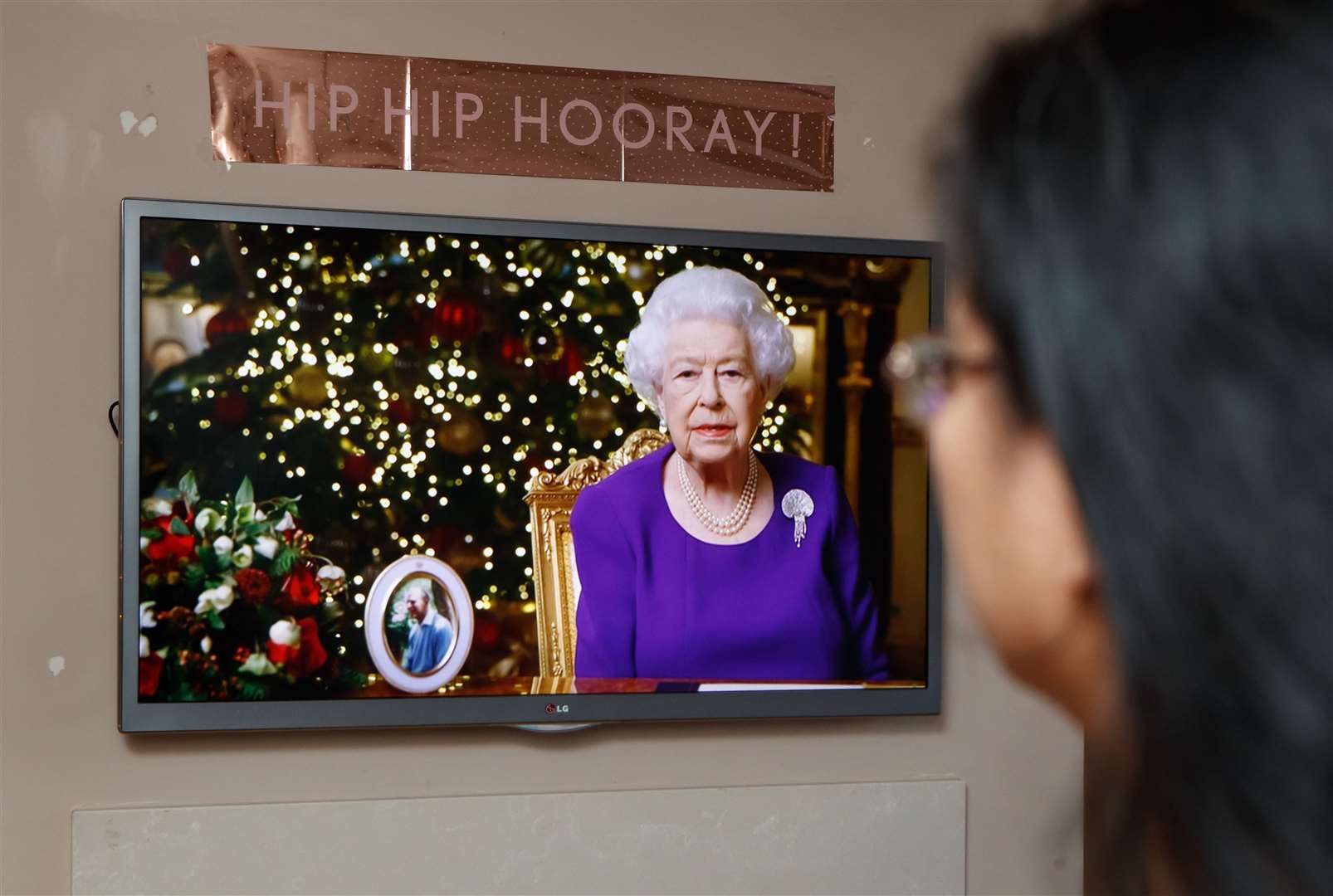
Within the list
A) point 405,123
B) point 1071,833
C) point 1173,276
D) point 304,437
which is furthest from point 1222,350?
point 405,123

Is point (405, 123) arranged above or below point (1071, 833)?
above

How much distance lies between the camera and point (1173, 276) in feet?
1.40

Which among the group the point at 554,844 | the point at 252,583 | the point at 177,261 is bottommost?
the point at 554,844

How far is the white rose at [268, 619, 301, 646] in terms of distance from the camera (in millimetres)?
2312

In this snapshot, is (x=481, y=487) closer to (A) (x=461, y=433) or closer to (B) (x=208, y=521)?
(A) (x=461, y=433)

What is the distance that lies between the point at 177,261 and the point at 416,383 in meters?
0.48

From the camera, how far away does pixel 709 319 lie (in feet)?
8.18

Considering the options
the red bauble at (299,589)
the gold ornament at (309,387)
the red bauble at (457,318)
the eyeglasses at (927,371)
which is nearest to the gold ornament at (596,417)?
the red bauble at (457,318)

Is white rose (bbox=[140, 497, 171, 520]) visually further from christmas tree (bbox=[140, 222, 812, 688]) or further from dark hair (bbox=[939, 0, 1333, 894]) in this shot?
dark hair (bbox=[939, 0, 1333, 894])

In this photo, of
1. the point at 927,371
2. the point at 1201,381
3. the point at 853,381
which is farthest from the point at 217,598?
the point at 1201,381

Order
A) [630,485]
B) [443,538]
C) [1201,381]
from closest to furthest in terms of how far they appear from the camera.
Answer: [1201,381]
[443,538]
[630,485]

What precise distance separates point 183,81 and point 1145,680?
7.72ft

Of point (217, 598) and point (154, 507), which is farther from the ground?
point (154, 507)

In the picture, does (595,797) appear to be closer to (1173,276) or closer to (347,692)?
(347,692)
